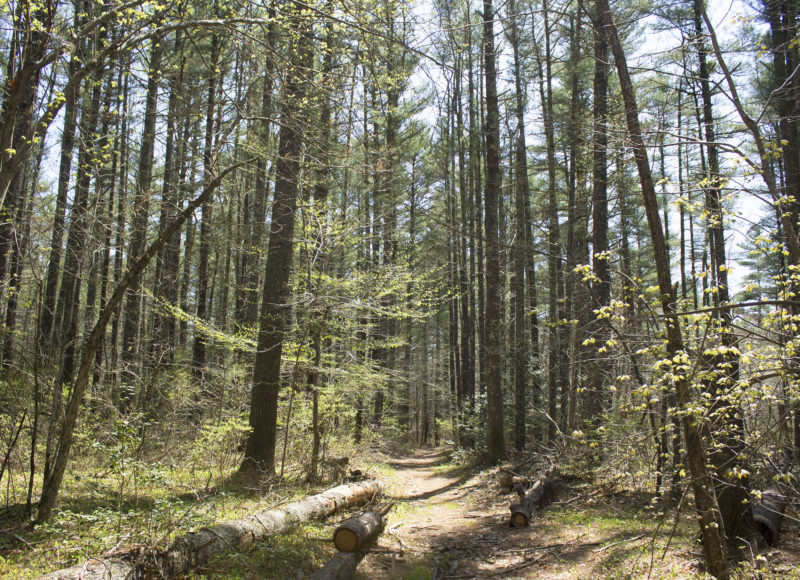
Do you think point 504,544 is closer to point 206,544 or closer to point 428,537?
point 428,537

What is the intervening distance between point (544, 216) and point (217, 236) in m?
10.1

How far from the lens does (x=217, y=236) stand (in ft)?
42.0

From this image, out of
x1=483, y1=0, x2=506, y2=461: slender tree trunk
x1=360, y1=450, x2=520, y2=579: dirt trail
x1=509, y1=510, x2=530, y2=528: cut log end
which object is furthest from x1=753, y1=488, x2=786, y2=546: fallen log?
x1=483, y1=0, x2=506, y2=461: slender tree trunk

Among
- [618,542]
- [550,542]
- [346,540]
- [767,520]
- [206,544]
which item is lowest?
[550,542]

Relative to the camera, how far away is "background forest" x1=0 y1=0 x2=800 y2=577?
4.28 meters

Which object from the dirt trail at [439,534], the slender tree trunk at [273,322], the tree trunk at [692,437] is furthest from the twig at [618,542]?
the slender tree trunk at [273,322]

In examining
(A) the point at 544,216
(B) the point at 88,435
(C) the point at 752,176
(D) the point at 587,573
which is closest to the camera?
(C) the point at 752,176

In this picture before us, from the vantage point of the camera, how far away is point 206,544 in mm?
4480

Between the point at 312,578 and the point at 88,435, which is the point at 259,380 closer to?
the point at 88,435

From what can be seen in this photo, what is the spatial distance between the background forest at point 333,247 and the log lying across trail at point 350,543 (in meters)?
1.97

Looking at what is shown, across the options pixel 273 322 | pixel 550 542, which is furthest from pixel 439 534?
pixel 273 322

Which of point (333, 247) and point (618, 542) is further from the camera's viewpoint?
point (333, 247)

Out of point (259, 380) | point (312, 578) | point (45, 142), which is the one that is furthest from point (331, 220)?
point (312, 578)

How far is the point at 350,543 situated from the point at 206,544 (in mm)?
1672
